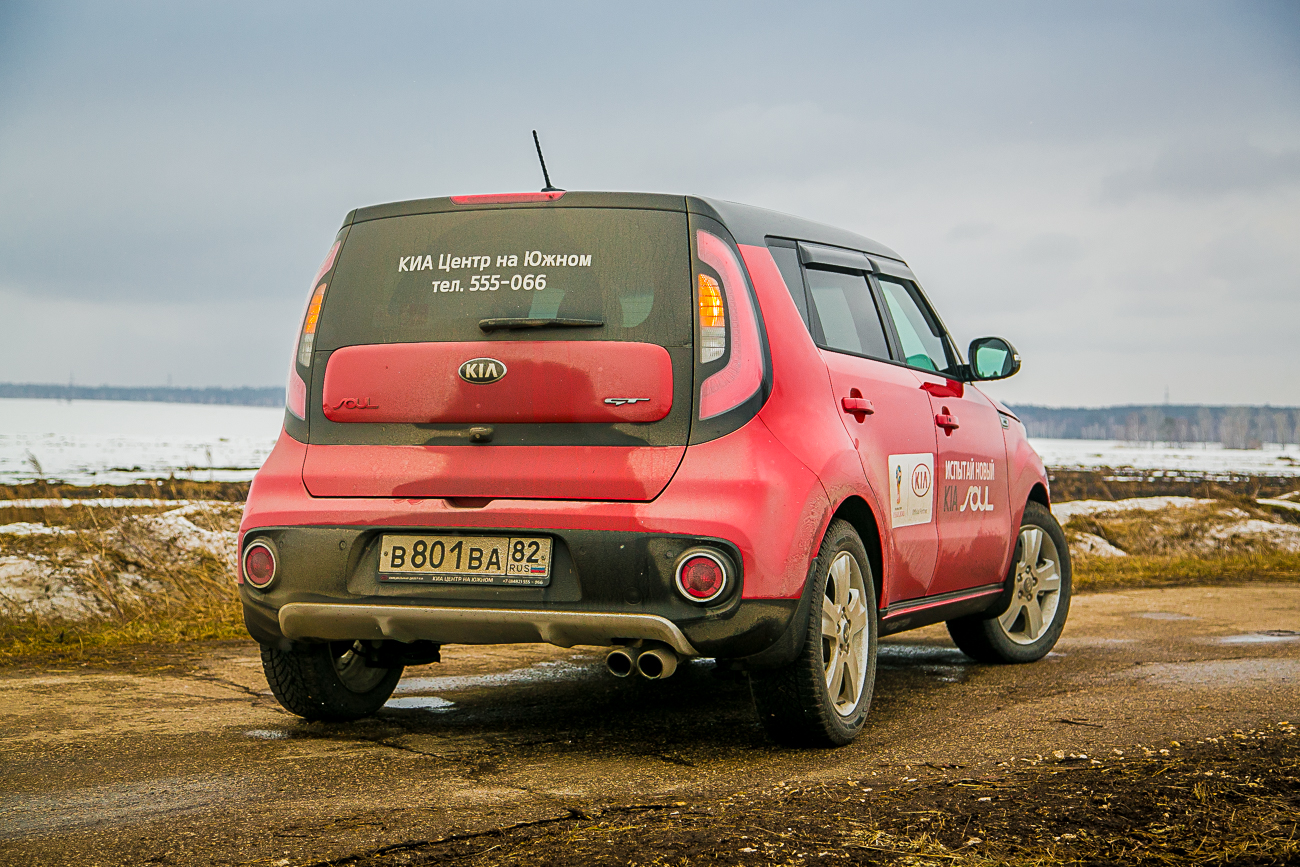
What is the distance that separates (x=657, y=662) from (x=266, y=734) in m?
1.70

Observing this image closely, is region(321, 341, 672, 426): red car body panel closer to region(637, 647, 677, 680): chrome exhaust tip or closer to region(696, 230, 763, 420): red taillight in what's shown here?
region(696, 230, 763, 420): red taillight

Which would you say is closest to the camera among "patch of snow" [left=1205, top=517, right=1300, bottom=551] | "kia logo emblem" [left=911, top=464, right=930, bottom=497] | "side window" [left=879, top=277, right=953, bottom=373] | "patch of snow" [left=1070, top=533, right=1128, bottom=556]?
"kia logo emblem" [left=911, top=464, right=930, bottom=497]

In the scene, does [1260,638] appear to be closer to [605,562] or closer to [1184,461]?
[605,562]

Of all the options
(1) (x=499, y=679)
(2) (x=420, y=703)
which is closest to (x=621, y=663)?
(2) (x=420, y=703)

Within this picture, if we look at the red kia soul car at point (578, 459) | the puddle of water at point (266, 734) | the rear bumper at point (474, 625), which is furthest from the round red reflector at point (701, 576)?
the puddle of water at point (266, 734)

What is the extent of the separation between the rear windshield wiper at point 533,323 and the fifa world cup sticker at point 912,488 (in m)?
1.46

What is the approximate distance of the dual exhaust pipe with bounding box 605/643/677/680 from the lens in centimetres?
415

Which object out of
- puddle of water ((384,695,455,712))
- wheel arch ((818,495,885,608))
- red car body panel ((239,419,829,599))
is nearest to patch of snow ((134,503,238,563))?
puddle of water ((384,695,455,712))

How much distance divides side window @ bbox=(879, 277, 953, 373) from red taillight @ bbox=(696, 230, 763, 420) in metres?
1.59

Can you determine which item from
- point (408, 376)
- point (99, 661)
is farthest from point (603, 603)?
point (99, 661)

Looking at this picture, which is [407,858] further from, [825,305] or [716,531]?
[825,305]

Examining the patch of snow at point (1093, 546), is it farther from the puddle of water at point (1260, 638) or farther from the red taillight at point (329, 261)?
the red taillight at point (329, 261)

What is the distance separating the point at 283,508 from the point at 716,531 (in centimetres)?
152

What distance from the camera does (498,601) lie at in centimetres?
421
